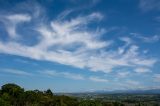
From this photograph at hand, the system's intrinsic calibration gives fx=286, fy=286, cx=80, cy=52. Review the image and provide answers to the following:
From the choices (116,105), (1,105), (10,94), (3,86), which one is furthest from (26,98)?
(116,105)

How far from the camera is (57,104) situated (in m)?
138

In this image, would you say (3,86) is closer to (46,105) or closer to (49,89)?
(49,89)

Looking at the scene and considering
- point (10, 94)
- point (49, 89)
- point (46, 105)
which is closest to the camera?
point (46, 105)

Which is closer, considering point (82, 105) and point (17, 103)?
point (82, 105)

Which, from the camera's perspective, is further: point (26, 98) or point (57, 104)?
point (26, 98)


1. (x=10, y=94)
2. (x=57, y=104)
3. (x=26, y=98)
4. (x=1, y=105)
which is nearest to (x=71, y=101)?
(x=57, y=104)

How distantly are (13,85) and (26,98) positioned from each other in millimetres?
19711

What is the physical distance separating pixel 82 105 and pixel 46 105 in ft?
64.9

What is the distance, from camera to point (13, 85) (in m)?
164

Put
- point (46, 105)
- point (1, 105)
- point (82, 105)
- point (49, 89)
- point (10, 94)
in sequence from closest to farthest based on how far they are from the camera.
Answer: point (1, 105) < point (82, 105) < point (46, 105) < point (10, 94) < point (49, 89)

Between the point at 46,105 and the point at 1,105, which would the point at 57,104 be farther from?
the point at 1,105

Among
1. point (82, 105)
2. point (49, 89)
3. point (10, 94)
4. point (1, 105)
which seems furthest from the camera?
point (49, 89)

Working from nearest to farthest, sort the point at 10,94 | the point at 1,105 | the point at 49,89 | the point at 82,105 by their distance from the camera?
the point at 1,105
the point at 82,105
the point at 10,94
the point at 49,89

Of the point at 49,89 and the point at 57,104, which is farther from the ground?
the point at 49,89
